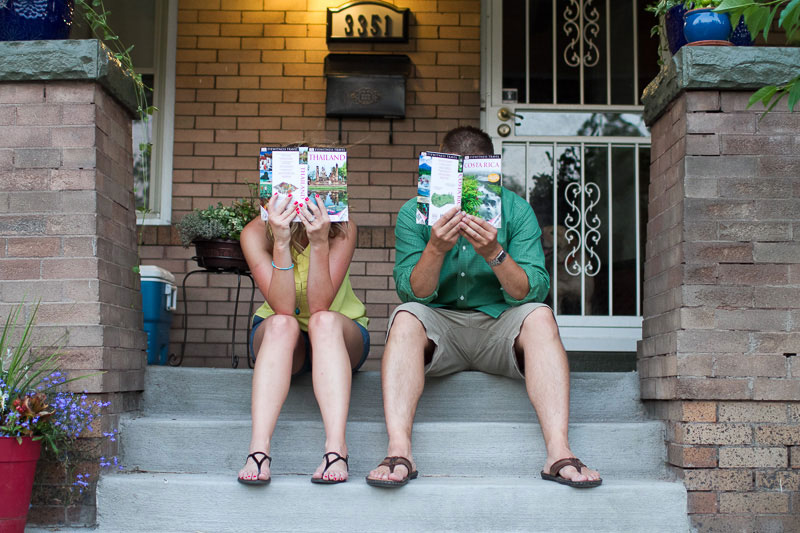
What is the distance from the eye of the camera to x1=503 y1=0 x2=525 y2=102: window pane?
4883 millimetres

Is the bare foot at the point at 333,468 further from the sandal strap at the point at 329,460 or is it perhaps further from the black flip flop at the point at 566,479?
the black flip flop at the point at 566,479

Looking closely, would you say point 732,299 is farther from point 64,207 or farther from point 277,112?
point 277,112

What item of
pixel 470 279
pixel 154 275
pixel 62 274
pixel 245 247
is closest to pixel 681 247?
pixel 470 279

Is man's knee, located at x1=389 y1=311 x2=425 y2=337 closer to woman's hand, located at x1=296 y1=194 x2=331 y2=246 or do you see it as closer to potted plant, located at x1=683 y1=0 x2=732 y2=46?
woman's hand, located at x1=296 y1=194 x2=331 y2=246

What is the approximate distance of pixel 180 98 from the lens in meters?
4.83

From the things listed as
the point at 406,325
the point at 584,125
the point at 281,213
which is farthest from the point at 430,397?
the point at 584,125

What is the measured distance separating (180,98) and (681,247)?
314 cm

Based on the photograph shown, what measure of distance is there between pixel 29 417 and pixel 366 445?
1129 millimetres

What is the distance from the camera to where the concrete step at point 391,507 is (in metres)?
2.64

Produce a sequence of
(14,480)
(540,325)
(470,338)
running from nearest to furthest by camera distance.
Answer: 1. (14,480)
2. (540,325)
3. (470,338)

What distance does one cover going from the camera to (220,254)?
3982mm

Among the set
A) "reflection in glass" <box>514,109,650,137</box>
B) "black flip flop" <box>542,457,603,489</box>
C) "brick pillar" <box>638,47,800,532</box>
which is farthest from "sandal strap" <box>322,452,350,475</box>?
"reflection in glass" <box>514,109,650,137</box>

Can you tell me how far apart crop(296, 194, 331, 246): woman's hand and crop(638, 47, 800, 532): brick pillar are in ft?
4.17

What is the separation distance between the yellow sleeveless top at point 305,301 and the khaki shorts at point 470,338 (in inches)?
6.5
